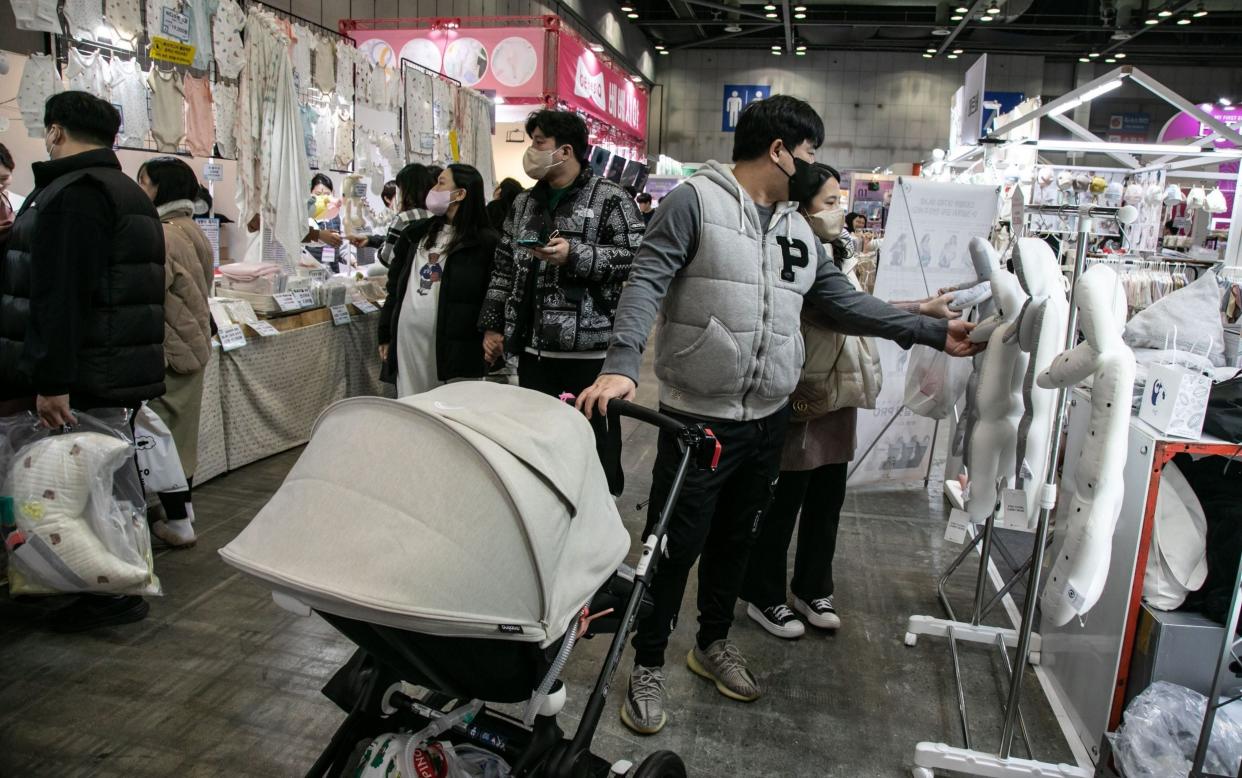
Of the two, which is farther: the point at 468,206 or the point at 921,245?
the point at 921,245

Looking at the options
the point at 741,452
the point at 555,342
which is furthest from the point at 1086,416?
the point at 555,342

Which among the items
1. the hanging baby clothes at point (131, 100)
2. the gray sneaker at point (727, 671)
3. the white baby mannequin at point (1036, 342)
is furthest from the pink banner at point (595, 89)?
the white baby mannequin at point (1036, 342)

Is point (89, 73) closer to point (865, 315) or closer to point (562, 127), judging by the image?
point (562, 127)

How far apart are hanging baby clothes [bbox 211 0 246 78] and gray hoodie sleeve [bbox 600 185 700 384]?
351 cm

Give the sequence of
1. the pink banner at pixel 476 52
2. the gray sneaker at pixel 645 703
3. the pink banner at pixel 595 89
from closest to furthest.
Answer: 1. the gray sneaker at pixel 645 703
2. the pink banner at pixel 476 52
3. the pink banner at pixel 595 89

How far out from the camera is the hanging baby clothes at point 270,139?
461 centimetres

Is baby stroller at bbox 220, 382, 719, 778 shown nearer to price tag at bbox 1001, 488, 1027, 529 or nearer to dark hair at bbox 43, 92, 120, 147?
price tag at bbox 1001, 488, 1027, 529

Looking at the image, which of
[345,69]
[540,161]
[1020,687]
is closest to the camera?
[1020,687]

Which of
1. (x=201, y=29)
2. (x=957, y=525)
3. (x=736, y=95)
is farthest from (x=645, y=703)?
(x=736, y=95)

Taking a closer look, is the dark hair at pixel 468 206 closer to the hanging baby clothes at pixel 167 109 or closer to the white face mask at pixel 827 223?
the white face mask at pixel 827 223

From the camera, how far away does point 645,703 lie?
2258mm

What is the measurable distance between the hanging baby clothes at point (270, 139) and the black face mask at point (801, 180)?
3671 mm

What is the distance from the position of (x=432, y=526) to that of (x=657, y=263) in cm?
105

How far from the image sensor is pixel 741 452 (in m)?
2.21
